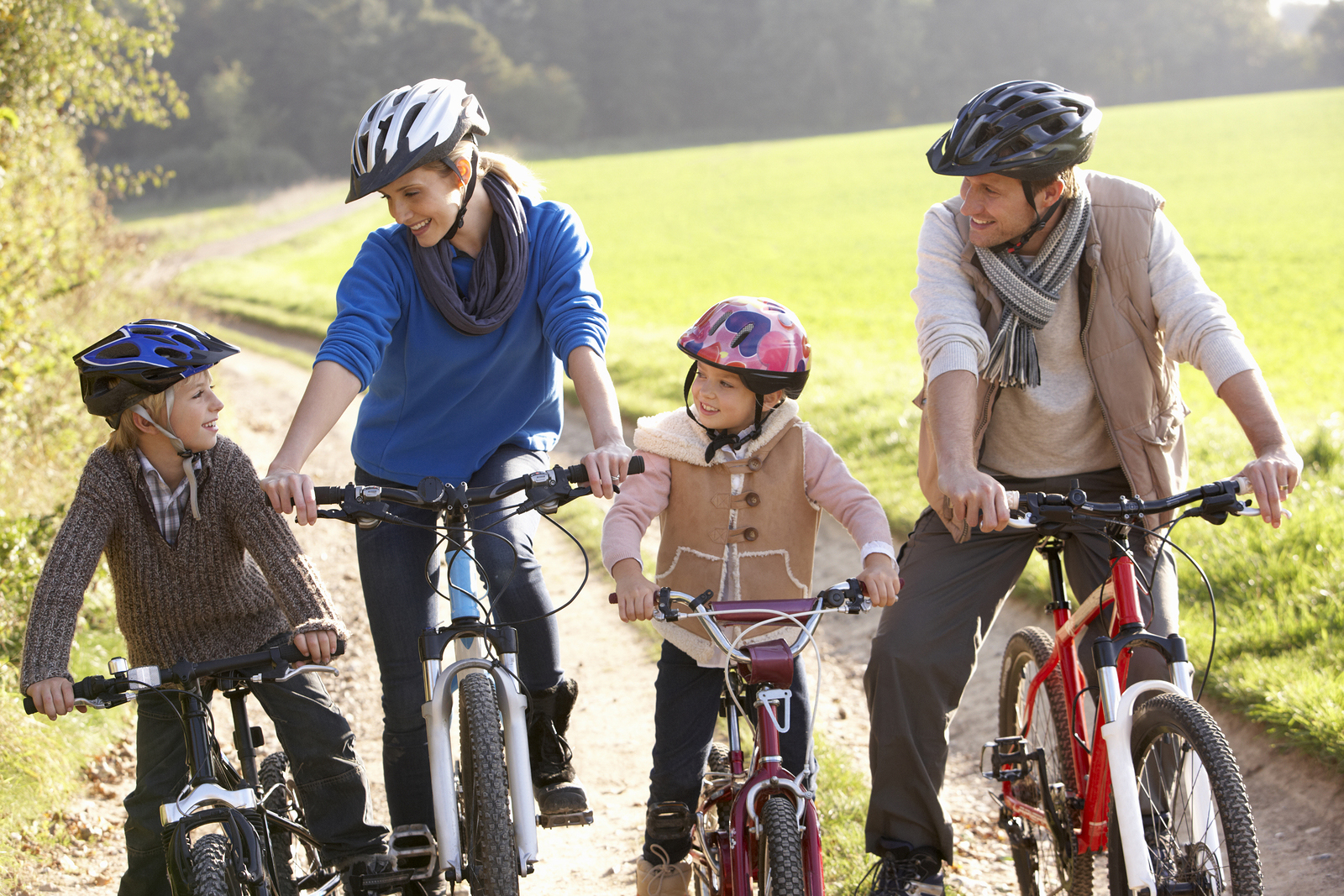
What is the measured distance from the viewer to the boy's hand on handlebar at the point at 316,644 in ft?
10.2

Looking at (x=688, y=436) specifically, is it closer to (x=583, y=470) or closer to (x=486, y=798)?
(x=583, y=470)

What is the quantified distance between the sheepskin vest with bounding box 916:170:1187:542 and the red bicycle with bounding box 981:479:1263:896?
336 mm

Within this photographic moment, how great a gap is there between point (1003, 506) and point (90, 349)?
253cm

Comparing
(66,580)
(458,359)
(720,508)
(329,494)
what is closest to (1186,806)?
(720,508)

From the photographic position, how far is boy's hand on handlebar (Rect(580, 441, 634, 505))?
9.62 ft

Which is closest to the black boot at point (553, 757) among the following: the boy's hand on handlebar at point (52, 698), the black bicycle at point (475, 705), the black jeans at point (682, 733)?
the black jeans at point (682, 733)

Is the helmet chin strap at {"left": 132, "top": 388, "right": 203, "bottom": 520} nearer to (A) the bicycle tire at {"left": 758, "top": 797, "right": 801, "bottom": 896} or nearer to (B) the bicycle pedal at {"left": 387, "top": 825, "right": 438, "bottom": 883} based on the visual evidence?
(B) the bicycle pedal at {"left": 387, "top": 825, "right": 438, "bottom": 883}

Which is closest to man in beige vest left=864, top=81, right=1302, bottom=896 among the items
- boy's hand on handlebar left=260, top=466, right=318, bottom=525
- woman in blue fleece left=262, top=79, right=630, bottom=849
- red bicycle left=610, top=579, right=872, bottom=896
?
red bicycle left=610, top=579, right=872, bottom=896

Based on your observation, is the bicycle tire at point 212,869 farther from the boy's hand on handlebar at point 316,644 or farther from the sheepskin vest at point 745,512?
the sheepskin vest at point 745,512

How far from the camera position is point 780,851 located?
272 cm

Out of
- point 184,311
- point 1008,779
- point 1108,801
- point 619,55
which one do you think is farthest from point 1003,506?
point 619,55

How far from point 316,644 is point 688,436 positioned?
47.6 inches

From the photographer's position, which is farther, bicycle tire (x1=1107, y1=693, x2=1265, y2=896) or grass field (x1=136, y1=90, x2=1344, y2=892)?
grass field (x1=136, y1=90, x2=1344, y2=892)

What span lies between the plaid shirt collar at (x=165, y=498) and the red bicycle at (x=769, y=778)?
4.53 ft
